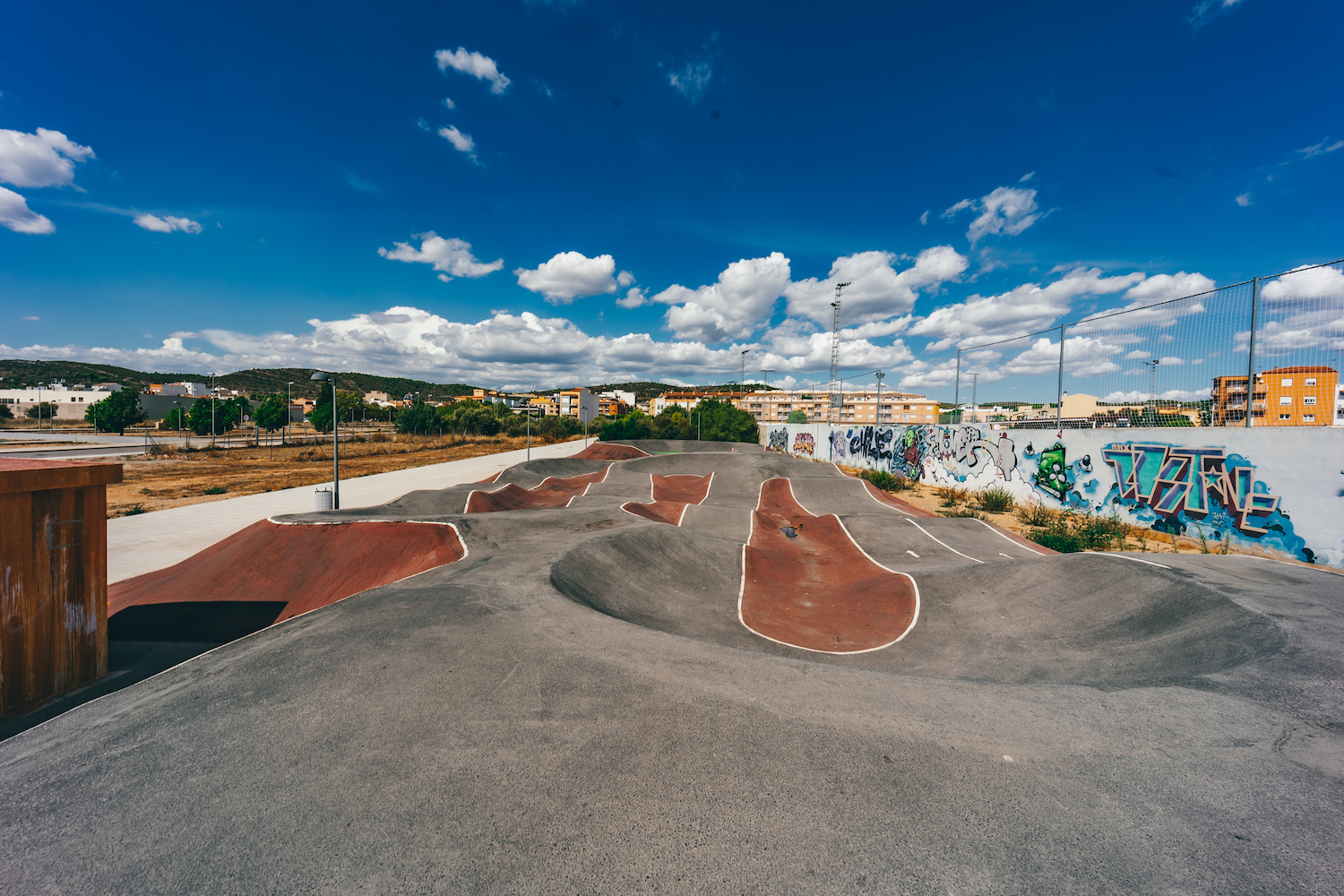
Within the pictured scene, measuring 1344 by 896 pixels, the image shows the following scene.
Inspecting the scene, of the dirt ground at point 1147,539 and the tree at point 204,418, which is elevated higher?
the tree at point 204,418

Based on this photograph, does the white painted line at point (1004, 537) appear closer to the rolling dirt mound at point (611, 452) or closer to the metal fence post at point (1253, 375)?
the metal fence post at point (1253, 375)

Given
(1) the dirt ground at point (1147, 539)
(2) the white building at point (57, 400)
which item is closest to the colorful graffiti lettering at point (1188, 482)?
(1) the dirt ground at point (1147, 539)

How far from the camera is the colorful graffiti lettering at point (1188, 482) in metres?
12.1

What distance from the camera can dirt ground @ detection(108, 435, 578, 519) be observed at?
24.6 meters

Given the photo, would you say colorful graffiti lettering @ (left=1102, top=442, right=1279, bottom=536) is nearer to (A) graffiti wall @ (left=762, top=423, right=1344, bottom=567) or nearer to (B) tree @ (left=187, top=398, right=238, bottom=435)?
(A) graffiti wall @ (left=762, top=423, right=1344, bottom=567)

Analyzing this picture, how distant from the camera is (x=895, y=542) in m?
15.2

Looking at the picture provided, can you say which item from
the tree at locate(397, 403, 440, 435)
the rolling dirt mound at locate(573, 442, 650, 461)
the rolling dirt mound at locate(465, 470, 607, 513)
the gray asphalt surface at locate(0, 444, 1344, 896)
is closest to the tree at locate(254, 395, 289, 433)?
the tree at locate(397, 403, 440, 435)

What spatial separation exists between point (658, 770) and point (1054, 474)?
2105 centimetres

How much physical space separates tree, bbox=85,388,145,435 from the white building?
118 ft

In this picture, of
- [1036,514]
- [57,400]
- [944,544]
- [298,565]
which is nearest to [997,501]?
[1036,514]

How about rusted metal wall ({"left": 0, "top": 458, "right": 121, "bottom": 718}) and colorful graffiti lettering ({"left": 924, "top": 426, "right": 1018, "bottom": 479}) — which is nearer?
rusted metal wall ({"left": 0, "top": 458, "right": 121, "bottom": 718})

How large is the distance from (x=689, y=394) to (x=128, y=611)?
418ft

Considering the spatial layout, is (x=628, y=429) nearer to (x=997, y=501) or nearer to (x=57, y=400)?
(x=997, y=501)

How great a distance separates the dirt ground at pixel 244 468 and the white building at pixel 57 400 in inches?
3457
